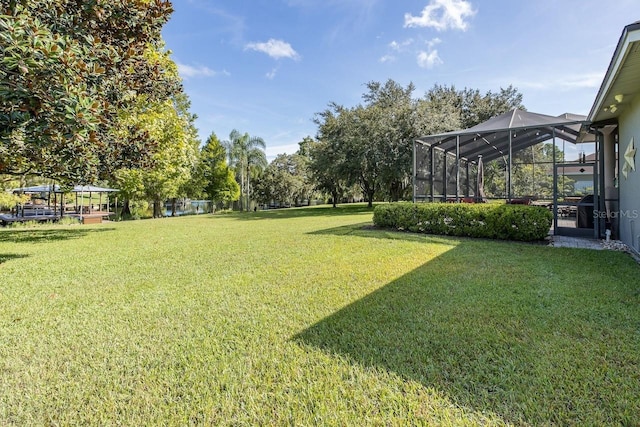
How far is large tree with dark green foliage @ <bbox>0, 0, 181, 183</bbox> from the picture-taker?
9.42ft

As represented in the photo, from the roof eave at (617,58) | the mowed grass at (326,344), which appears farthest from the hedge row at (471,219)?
the roof eave at (617,58)

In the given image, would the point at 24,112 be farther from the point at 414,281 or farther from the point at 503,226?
the point at 503,226

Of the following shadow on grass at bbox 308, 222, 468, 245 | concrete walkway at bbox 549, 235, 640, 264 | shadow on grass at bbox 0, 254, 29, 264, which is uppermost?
shadow on grass at bbox 308, 222, 468, 245

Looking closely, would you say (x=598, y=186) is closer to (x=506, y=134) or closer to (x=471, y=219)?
(x=471, y=219)

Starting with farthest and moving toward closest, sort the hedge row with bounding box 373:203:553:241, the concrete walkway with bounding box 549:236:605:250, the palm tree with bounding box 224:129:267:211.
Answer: the palm tree with bounding box 224:129:267:211 → the hedge row with bounding box 373:203:553:241 → the concrete walkway with bounding box 549:236:605:250

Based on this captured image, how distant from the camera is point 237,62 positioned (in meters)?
16.3

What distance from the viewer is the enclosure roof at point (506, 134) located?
909 centimetres

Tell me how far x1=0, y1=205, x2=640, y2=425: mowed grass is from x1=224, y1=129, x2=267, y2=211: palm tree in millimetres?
30596

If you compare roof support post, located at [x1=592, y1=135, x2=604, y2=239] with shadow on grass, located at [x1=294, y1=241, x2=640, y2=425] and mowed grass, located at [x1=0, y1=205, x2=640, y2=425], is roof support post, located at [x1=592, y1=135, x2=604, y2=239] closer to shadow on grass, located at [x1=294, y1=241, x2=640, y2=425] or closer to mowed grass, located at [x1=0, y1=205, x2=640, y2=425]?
mowed grass, located at [x1=0, y1=205, x2=640, y2=425]

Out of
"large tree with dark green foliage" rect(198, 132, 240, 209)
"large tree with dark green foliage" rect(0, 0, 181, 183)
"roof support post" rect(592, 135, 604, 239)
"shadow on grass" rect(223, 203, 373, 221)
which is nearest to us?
"large tree with dark green foliage" rect(0, 0, 181, 183)

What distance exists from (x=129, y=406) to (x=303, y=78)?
61.9 feet

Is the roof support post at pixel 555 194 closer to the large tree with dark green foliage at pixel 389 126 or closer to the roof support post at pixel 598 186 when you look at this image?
the roof support post at pixel 598 186

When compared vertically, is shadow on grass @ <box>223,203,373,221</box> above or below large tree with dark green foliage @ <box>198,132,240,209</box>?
below

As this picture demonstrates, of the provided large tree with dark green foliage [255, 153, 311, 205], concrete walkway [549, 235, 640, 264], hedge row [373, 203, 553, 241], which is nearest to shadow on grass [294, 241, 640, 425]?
concrete walkway [549, 235, 640, 264]
